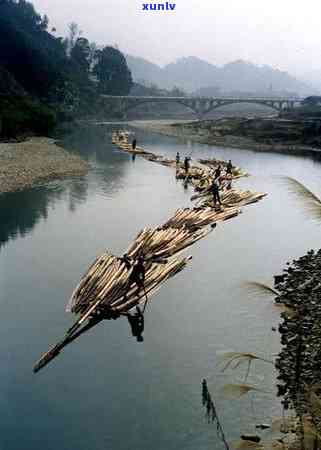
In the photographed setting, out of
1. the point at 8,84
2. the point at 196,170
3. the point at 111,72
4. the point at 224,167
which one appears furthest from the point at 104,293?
the point at 111,72

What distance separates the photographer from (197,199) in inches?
1710

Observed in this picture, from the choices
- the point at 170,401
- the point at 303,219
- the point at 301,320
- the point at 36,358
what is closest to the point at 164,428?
the point at 170,401

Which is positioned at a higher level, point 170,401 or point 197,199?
point 197,199

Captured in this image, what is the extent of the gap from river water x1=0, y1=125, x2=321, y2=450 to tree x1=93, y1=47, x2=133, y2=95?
152861mm

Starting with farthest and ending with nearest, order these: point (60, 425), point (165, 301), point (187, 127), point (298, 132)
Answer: point (187, 127) < point (298, 132) < point (165, 301) < point (60, 425)

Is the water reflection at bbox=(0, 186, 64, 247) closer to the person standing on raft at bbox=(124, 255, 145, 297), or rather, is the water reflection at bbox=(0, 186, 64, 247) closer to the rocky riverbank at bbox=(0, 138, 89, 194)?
the rocky riverbank at bbox=(0, 138, 89, 194)

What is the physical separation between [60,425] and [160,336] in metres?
6.06

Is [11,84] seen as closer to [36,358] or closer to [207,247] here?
[207,247]

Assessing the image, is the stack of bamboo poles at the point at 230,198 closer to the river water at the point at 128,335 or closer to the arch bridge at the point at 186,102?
the river water at the point at 128,335

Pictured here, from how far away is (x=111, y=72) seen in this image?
187250 millimetres

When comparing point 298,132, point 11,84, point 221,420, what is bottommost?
point 221,420

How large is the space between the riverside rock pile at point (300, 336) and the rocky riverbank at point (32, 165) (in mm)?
25817

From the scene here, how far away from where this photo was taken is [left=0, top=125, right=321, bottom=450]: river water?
13688mm

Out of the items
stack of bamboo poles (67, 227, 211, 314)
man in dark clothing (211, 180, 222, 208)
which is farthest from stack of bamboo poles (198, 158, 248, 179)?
A: stack of bamboo poles (67, 227, 211, 314)
